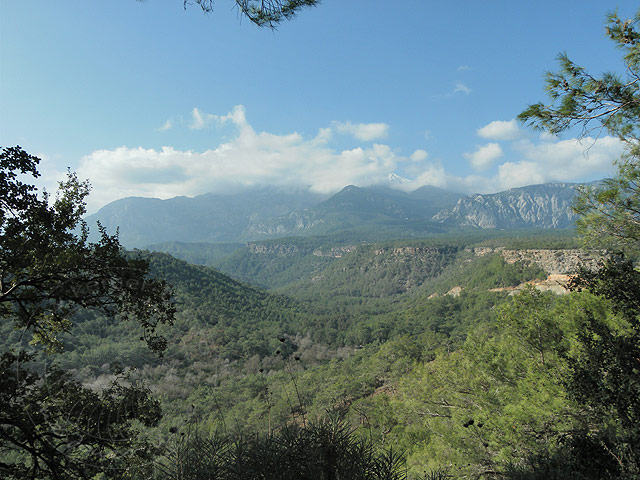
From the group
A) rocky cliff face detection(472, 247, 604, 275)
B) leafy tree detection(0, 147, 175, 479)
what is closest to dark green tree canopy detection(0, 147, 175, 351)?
leafy tree detection(0, 147, 175, 479)

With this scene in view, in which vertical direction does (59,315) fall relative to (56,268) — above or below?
below

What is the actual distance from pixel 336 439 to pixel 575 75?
5147 millimetres

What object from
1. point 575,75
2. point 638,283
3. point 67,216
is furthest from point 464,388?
point 67,216

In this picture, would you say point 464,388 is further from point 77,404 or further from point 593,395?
point 77,404

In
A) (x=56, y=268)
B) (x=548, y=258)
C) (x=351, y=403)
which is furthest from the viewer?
(x=548, y=258)

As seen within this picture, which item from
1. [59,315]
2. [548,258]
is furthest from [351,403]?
[548,258]

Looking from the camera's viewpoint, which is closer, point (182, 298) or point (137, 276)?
point (137, 276)

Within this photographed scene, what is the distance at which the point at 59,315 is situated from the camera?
389 centimetres

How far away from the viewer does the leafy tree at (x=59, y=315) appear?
270cm

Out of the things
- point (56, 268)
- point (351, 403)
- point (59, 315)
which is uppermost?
point (56, 268)

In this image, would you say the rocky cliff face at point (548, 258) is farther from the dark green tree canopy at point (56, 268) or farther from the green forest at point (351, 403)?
the dark green tree canopy at point (56, 268)

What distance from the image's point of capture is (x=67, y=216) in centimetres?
400

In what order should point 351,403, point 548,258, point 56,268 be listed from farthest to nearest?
point 548,258
point 351,403
point 56,268

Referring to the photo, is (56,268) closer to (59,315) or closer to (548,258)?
(59,315)
